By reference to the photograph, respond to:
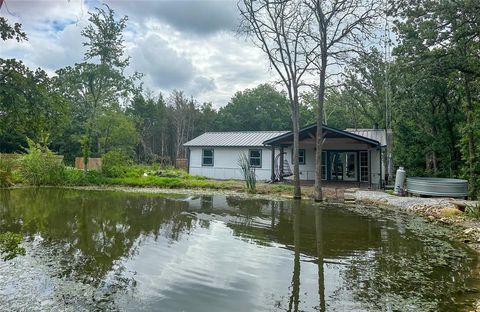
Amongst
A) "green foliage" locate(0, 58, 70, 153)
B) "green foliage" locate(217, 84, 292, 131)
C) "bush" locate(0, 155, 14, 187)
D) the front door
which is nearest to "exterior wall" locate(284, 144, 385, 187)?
the front door

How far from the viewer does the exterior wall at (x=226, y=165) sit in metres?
22.2

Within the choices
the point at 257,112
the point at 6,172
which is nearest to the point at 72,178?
the point at 6,172

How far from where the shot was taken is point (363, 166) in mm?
21062

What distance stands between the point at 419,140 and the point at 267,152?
29.3 ft

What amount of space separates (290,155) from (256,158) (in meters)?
2.25

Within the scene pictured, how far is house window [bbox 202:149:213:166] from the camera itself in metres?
24.0

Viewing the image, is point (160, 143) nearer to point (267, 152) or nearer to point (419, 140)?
point (267, 152)

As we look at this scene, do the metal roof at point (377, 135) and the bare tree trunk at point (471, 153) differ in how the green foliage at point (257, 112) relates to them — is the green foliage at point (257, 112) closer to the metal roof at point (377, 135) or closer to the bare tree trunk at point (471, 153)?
the metal roof at point (377, 135)

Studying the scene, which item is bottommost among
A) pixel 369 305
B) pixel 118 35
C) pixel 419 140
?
pixel 369 305

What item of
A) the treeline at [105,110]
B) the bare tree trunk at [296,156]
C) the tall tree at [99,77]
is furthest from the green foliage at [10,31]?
the tall tree at [99,77]

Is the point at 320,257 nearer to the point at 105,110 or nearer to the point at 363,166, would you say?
the point at 363,166

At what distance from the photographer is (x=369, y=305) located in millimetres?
4113

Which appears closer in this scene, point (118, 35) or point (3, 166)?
point (3, 166)

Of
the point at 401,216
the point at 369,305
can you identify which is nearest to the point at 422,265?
the point at 369,305
